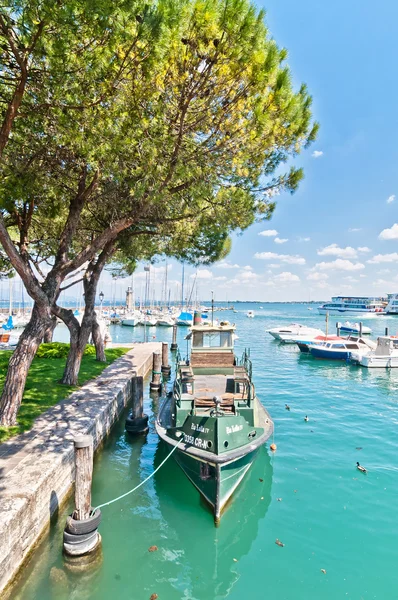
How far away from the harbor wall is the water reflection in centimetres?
251

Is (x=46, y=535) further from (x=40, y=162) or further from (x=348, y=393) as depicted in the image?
(x=348, y=393)

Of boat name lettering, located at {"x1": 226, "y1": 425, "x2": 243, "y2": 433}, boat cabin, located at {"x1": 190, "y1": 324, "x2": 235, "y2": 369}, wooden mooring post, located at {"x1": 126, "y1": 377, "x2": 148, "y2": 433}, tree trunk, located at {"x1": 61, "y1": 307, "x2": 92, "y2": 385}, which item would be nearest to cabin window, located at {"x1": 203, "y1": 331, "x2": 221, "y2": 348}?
boat cabin, located at {"x1": 190, "y1": 324, "x2": 235, "y2": 369}

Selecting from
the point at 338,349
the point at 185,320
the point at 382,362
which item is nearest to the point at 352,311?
the point at 185,320

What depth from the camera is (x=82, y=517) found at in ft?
20.4

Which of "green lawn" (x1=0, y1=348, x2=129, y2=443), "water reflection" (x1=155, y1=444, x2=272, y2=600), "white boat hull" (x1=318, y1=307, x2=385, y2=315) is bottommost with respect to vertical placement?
"water reflection" (x1=155, y1=444, x2=272, y2=600)

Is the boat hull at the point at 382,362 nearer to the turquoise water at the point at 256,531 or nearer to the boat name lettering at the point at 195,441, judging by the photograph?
the turquoise water at the point at 256,531

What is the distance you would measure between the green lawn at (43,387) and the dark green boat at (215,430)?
3.77 meters

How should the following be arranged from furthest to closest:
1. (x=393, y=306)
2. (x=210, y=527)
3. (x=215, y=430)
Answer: (x=393, y=306), (x=215, y=430), (x=210, y=527)

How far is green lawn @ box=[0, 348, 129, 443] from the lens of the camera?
30.2ft

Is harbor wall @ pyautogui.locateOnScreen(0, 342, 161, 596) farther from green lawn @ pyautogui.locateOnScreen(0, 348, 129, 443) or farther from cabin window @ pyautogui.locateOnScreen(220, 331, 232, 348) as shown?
cabin window @ pyautogui.locateOnScreen(220, 331, 232, 348)

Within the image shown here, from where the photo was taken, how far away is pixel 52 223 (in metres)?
14.7

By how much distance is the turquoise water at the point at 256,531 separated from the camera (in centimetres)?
569

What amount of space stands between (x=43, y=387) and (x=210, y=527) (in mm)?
8620

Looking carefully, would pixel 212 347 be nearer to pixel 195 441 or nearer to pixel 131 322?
pixel 195 441
